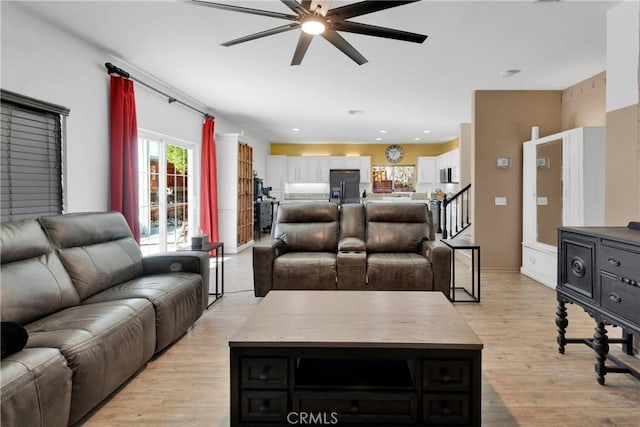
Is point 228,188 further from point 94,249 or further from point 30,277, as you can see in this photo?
point 30,277

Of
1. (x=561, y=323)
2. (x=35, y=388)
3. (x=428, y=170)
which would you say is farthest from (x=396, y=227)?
(x=428, y=170)

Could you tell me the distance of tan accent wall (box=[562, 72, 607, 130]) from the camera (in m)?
4.41

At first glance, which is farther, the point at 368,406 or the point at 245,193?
the point at 245,193

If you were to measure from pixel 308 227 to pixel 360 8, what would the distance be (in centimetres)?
253

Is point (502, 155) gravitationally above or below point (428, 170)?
below

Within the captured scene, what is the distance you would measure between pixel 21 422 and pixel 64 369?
244 mm

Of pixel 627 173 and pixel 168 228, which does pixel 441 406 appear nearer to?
pixel 627 173

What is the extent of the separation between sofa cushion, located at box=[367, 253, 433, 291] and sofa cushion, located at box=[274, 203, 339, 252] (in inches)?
27.3

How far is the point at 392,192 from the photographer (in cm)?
1101

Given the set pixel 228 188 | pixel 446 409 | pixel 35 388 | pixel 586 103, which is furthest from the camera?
pixel 228 188

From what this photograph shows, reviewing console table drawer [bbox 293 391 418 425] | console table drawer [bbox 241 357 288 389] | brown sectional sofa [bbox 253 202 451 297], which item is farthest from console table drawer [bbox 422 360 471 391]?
brown sectional sofa [bbox 253 202 451 297]

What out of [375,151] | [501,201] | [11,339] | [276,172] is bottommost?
[11,339]

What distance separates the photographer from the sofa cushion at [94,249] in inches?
96.5

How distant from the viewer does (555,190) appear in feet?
14.7
